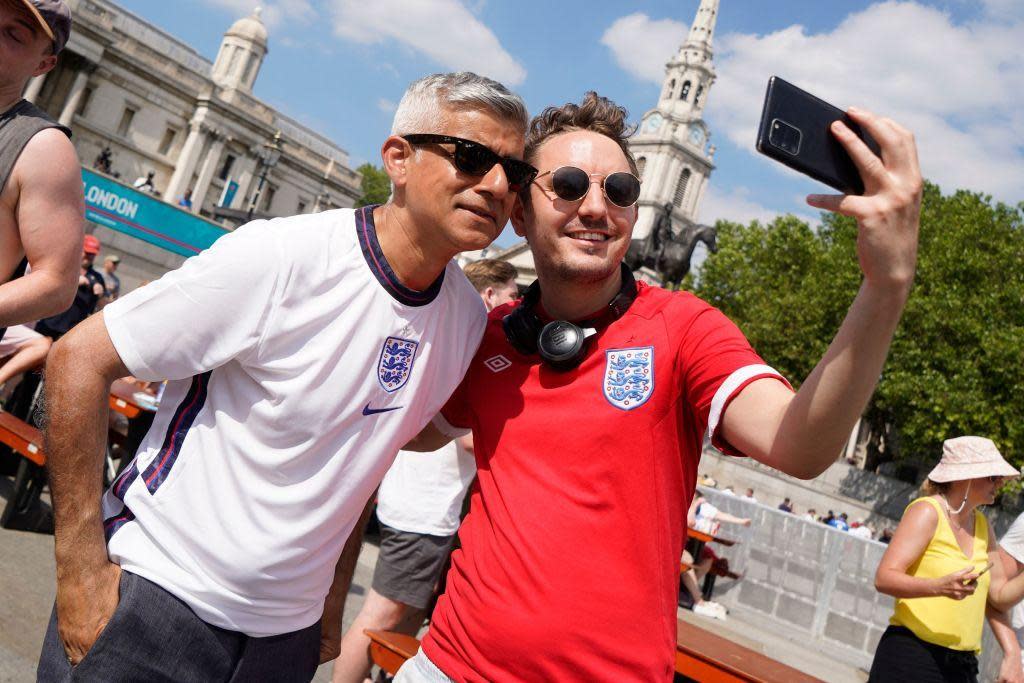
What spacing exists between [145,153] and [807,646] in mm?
54384

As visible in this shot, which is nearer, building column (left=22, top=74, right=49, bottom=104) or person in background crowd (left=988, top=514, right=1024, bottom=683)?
person in background crowd (left=988, top=514, right=1024, bottom=683)

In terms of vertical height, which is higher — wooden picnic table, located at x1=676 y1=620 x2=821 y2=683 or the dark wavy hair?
the dark wavy hair

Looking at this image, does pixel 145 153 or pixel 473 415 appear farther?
pixel 145 153

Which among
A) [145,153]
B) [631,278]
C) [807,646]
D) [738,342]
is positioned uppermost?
[145,153]

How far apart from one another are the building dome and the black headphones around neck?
226ft

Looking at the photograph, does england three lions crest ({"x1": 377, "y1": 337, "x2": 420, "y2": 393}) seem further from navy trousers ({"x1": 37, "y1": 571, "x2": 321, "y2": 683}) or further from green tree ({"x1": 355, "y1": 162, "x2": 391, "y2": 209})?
green tree ({"x1": 355, "y1": 162, "x2": 391, "y2": 209})

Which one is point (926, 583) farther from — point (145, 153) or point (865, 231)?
point (145, 153)

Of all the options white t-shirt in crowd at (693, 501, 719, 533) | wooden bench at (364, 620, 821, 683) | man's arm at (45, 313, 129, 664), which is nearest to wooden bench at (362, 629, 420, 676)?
wooden bench at (364, 620, 821, 683)

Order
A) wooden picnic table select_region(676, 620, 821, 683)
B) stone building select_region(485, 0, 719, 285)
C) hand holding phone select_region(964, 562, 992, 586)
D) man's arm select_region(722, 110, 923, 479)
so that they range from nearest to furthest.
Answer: man's arm select_region(722, 110, 923, 479), wooden picnic table select_region(676, 620, 821, 683), hand holding phone select_region(964, 562, 992, 586), stone building select_region(485, 0, 719, 285)

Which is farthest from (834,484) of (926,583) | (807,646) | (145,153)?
(145,153)

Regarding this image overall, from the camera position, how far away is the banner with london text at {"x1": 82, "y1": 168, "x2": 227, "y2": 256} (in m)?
23.1

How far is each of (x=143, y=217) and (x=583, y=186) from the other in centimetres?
2441

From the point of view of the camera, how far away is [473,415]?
241 centimetres

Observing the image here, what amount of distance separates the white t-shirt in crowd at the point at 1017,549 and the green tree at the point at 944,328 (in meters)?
20.4
